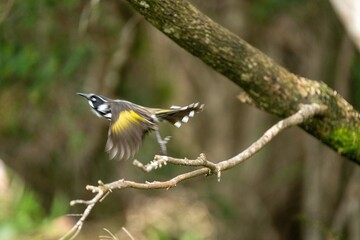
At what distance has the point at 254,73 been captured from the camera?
2.79 metres

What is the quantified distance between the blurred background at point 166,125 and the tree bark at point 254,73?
1.79 meters

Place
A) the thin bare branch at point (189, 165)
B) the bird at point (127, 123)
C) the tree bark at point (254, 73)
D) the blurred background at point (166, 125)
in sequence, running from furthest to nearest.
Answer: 1. the blurred background at point (166, 125)
2. the tree bark at point (254, 73)
3. the bird at point (127, 123)
4. the thin bare branch at point (189, 165)

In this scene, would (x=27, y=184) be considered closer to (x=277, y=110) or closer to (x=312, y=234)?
(x=312, y=234)

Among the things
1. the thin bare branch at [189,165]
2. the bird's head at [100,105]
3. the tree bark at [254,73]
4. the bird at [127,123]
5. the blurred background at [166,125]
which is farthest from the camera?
the blurred background at [166,125]

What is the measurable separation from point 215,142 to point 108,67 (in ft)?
6.08

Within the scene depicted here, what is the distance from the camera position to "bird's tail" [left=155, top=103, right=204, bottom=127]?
248cm

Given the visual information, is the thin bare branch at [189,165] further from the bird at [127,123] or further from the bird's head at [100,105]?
the bird's head at [100,105]

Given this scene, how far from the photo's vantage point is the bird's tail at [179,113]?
2.48 meters

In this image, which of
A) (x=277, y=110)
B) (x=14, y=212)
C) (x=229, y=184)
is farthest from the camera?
(x=229, y=184)

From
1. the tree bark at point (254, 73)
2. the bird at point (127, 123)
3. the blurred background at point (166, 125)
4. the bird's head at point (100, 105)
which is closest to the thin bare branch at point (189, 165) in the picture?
the tree bark at point (254, 73)

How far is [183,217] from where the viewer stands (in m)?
6.58

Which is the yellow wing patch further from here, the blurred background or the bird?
the blurred background

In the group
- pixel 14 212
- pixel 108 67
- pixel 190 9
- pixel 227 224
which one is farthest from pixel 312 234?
pixel 190 9

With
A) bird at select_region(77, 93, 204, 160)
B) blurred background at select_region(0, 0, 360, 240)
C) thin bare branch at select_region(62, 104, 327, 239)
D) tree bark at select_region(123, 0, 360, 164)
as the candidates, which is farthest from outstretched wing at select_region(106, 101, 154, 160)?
blurred background at select_region(0, 0, 360, 240)
